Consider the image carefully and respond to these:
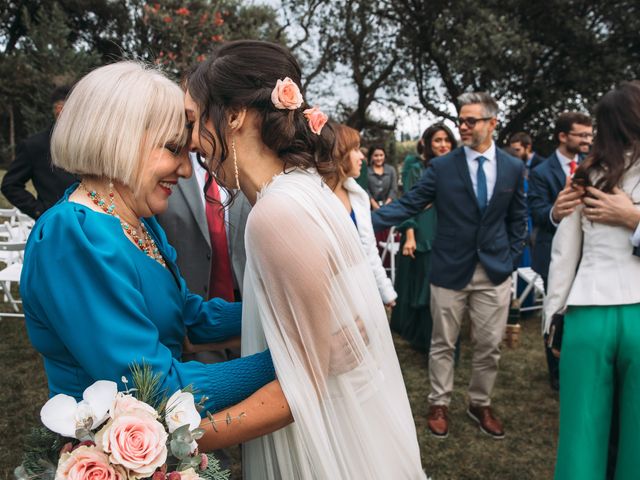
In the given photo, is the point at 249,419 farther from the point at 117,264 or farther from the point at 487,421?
the point at 487,421

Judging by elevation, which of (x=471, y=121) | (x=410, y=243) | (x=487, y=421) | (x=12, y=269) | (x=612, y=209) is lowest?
Answer: (x=487, y=421)

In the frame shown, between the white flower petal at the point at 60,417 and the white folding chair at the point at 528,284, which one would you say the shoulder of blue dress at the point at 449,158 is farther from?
the white flower petal at the point at 60,417

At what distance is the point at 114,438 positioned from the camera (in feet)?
3.72

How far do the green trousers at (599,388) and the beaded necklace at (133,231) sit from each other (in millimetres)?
2000

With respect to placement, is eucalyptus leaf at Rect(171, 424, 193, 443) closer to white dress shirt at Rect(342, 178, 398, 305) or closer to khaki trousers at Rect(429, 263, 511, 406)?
white dress shirt at Rect(342, 178, 398, 305)

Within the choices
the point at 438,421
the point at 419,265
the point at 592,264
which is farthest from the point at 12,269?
the point at 592,264

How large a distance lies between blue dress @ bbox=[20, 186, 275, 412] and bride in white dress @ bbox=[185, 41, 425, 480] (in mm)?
165

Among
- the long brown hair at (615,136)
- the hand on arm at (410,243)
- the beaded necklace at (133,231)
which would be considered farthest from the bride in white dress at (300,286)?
the hand on arm at (410,243)

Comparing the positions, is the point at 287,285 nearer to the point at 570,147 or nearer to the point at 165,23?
the point at 570,147

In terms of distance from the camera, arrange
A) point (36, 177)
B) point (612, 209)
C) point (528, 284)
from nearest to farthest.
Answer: point (612, 209), point (36, 177), point (528, 284)

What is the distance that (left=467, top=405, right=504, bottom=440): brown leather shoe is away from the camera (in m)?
4.16

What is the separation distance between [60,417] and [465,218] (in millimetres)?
3447

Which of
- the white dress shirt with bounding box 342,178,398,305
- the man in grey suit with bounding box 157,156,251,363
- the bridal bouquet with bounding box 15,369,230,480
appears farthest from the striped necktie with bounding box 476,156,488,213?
the bridal bouquet with bounding box 15,369,230,480

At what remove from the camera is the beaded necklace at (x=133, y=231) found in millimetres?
1510
